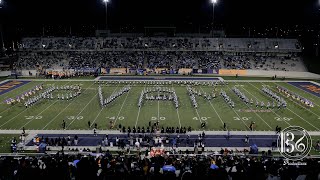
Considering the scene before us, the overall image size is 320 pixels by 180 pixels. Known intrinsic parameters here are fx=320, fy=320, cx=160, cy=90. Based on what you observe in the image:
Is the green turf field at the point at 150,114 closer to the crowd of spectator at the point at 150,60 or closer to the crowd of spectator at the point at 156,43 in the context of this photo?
the crowd of spectator at the point at 150,60

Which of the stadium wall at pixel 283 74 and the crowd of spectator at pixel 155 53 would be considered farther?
the crowd of spectator at pixel 155 53

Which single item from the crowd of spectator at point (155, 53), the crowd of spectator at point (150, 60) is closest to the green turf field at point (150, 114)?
the crowd of spectator at point (150, 60)

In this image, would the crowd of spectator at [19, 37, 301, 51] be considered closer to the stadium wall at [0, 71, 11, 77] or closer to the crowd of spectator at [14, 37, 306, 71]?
the crowd of spectator at [14, 37, 306, 71]

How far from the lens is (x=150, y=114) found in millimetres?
26422

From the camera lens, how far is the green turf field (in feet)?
78.3

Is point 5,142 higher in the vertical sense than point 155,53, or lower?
lower

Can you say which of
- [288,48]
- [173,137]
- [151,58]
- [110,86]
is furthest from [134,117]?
[288,48]

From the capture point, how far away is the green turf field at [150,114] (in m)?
23.9

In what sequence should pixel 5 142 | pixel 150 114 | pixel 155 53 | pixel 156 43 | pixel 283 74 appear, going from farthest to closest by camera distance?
pixel 156 43, pixel 155 53, pixel 283 74, pixel 150 114, pixel 5 142

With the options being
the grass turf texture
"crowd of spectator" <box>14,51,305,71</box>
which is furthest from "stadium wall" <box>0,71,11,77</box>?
the grass turf texture

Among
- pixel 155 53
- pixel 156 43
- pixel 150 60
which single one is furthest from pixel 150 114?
pixel 156 43

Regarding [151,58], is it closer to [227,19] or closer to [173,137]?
[227,19]

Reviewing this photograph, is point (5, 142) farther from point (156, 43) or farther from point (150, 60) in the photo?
point (156, 43)

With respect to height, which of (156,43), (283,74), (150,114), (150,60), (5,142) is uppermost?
(156,43)
